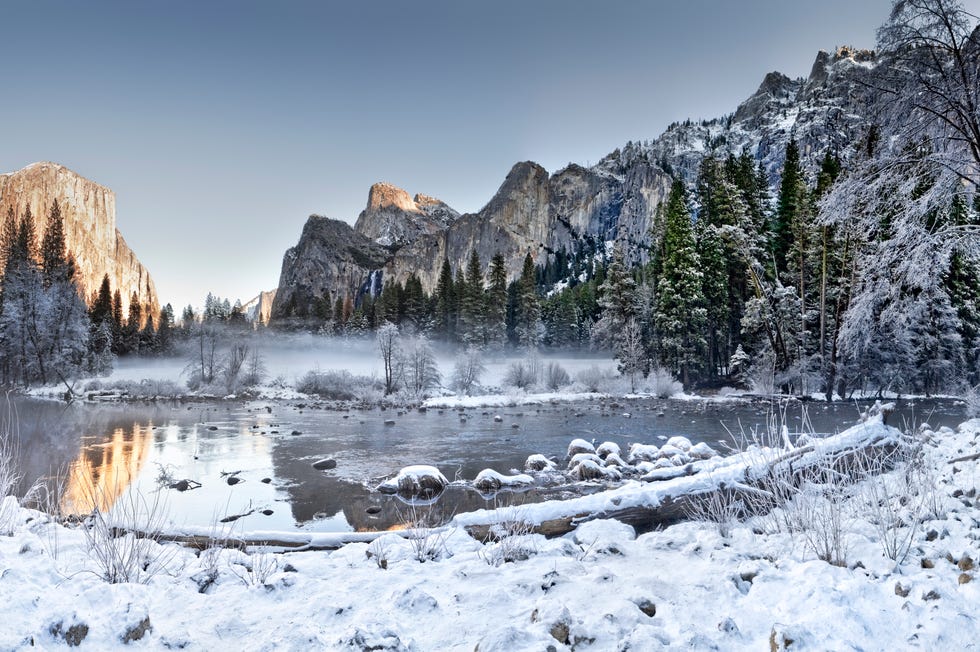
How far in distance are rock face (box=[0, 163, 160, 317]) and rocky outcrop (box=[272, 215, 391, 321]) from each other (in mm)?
39950

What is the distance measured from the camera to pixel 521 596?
3.75 m

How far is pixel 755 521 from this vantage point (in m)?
5.31

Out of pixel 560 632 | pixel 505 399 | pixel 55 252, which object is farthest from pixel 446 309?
pixel 560 632

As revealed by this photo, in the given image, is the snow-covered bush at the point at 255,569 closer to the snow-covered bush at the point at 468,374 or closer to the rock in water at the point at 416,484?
the rock in water at the point at 416,484

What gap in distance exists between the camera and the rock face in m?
137

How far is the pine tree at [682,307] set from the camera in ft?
107

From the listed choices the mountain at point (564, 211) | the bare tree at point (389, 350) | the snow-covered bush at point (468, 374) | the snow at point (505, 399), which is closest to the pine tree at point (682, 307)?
the snow at point (505, 399)

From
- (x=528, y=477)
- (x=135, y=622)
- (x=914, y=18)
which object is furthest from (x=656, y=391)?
(x=135, y=622)

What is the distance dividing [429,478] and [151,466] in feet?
24.1

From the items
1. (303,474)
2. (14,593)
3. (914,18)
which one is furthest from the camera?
(303,474)

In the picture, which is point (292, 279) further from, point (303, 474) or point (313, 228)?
point (303, 474)

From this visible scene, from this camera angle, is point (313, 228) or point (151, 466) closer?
point (151, 466)

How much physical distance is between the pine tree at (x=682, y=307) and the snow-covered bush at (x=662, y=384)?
1173 mm

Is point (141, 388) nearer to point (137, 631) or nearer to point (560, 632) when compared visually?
point (137, 631)
